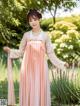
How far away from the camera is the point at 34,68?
265 inches

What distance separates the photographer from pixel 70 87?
30.4 ft

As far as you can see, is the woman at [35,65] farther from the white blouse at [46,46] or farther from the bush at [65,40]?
the bush at [65,40]

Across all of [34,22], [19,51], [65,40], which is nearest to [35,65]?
[19,51]

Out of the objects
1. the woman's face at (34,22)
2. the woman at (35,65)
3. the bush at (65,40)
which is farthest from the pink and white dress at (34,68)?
the bush at (65,40)

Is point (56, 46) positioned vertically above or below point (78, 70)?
above

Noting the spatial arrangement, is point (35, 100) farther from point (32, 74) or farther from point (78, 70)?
point (78, 70)

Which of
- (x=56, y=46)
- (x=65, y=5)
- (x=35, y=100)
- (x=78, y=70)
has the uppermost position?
(x=65, y=5)

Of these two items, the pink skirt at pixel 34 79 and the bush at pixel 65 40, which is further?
the bush at pixel 65 40

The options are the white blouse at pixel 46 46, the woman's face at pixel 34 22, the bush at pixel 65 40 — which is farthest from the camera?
the bush at pixel 65 40

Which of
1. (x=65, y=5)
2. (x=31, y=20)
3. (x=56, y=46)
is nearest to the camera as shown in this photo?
(x=31, y=20)

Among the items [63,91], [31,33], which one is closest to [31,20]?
[31,33]

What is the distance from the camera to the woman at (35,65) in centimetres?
666

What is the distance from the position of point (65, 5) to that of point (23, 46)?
62.1ft

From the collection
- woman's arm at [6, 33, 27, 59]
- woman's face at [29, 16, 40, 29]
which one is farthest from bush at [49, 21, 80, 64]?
woman's face at [29, 16, 40, 29]
